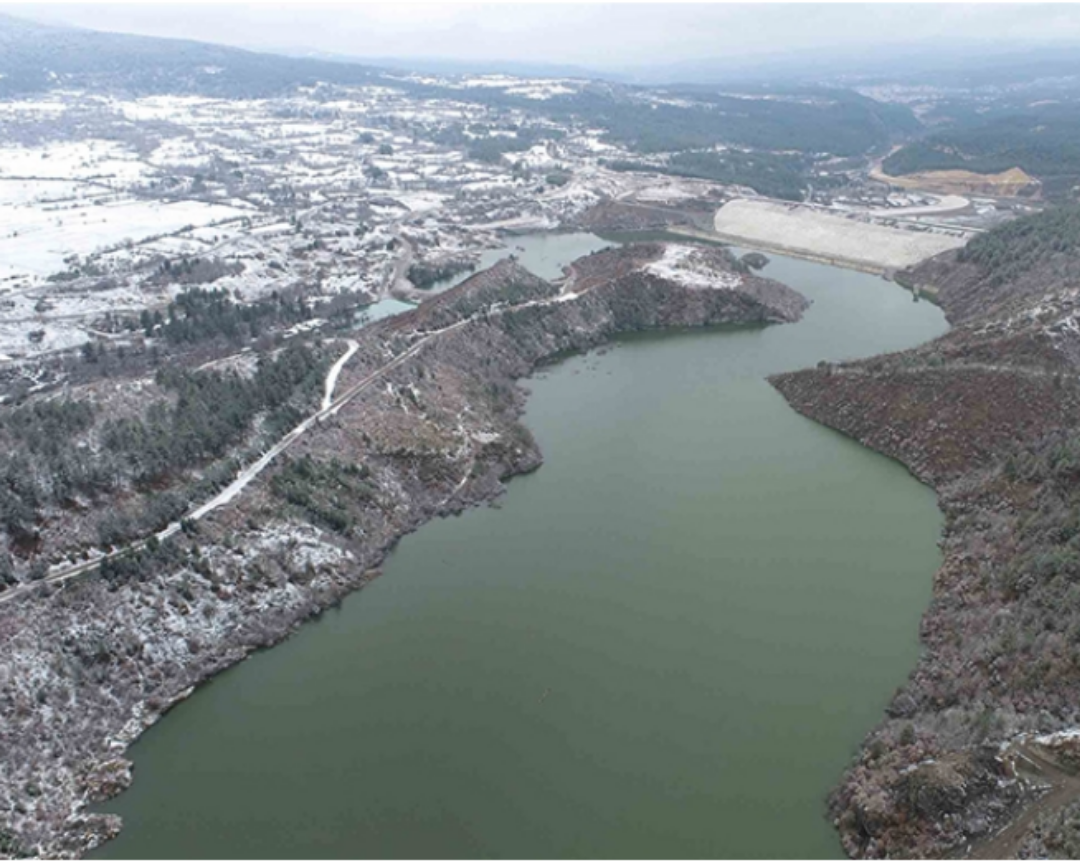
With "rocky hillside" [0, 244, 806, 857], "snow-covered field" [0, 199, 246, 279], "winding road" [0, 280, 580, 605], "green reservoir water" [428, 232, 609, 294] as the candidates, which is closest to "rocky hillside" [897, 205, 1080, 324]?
"rocky hillside" [0, 244, 806, 857]

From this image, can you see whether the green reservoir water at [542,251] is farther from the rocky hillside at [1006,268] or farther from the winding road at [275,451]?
the rocky hillside at [1006,268]

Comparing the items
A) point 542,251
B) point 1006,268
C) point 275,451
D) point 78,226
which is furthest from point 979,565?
point 78,226

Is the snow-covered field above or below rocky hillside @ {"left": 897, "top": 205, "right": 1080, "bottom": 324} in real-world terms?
below

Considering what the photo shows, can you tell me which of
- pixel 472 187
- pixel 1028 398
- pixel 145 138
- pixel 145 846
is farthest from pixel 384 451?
pixel 145 138

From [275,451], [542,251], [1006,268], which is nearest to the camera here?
[275,451]

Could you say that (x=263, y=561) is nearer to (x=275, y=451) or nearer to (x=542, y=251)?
(x=275, y=451)

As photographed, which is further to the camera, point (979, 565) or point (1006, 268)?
point (1006, 268)

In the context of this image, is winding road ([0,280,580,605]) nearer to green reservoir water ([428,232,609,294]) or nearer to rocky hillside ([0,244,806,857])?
rocky hillside ([0,244,806,857])
